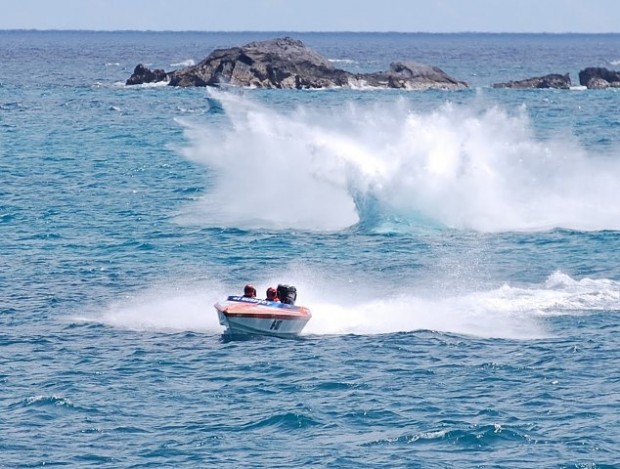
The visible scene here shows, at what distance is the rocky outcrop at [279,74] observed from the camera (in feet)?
438

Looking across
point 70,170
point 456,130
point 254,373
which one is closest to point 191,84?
point 70,170

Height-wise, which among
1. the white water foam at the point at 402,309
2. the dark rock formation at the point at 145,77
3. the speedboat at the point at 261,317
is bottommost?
the white water foam at the point at 402,309

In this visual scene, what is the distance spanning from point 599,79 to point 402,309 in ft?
362

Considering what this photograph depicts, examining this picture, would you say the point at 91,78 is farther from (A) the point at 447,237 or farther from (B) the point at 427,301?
(B) the point at 427,301

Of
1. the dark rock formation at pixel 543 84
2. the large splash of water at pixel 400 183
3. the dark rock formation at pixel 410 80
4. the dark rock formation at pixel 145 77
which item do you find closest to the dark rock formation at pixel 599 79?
the dark rock formation at pixel 543 84

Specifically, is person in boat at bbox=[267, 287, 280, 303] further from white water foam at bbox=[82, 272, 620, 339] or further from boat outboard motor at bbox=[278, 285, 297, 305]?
white water foam at bbox=[82, 272, 620, 339]

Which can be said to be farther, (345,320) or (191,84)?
(191,84)

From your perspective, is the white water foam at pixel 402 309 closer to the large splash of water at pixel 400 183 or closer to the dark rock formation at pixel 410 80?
the large splash of water at pixel 400 183

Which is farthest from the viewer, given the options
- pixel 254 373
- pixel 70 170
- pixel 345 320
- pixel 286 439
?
pixel 70 170

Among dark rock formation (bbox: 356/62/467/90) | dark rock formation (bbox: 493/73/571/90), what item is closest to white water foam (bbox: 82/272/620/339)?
dark rock formation (bbox: 356/62/467/90)

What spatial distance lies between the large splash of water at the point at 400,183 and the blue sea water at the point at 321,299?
0.14 meters

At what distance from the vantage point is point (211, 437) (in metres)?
29.0

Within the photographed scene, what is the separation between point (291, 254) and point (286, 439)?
20.5 metres

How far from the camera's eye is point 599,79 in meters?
145
